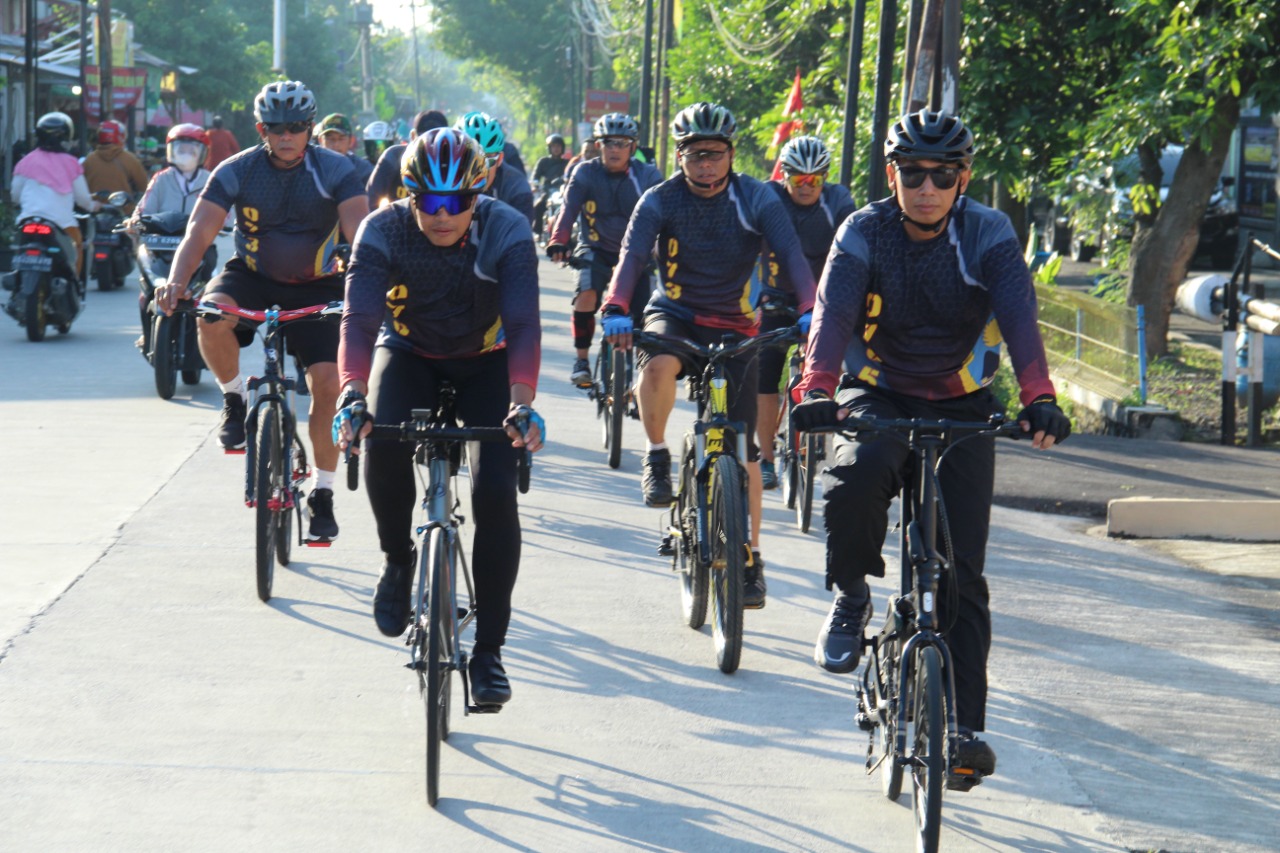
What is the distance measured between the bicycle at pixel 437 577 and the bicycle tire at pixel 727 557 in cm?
126

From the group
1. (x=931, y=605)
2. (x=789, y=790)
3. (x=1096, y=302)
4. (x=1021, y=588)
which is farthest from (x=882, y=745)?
(x=1096, y=302)

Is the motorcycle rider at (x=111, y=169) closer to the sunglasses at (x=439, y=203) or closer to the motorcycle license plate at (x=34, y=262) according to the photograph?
the motorcycle license plate at (x=34, y=262)

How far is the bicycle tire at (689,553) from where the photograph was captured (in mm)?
7090

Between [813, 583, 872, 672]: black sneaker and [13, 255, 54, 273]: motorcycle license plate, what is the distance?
39.4 feet

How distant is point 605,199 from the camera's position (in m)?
12.4

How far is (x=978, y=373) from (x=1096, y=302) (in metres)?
11.8

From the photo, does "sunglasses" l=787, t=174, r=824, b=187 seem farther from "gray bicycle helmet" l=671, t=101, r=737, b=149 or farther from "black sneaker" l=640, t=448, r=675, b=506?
"black sneaker" l=640, t=448, r=675, b=506

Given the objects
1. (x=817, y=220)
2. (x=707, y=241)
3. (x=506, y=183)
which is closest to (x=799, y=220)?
(x=817, y=220)

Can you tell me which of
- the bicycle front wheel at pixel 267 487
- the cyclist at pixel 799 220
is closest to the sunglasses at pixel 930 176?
the bicycle front wheel at pixel 267 487

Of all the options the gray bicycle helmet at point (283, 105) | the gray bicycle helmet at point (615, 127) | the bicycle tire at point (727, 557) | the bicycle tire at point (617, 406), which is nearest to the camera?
the bicycle tire at point (727, 557)

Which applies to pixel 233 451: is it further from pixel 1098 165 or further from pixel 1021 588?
pixel 1098 165

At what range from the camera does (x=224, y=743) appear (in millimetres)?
5551

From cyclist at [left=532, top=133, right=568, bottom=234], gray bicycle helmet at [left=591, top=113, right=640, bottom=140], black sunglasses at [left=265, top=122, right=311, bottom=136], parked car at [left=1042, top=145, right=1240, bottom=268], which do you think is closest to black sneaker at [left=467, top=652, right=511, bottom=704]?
black sunglasses at [left=265, top=122, right=311, bottom=136]

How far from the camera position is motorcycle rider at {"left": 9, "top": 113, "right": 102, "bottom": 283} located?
51.1 feet
